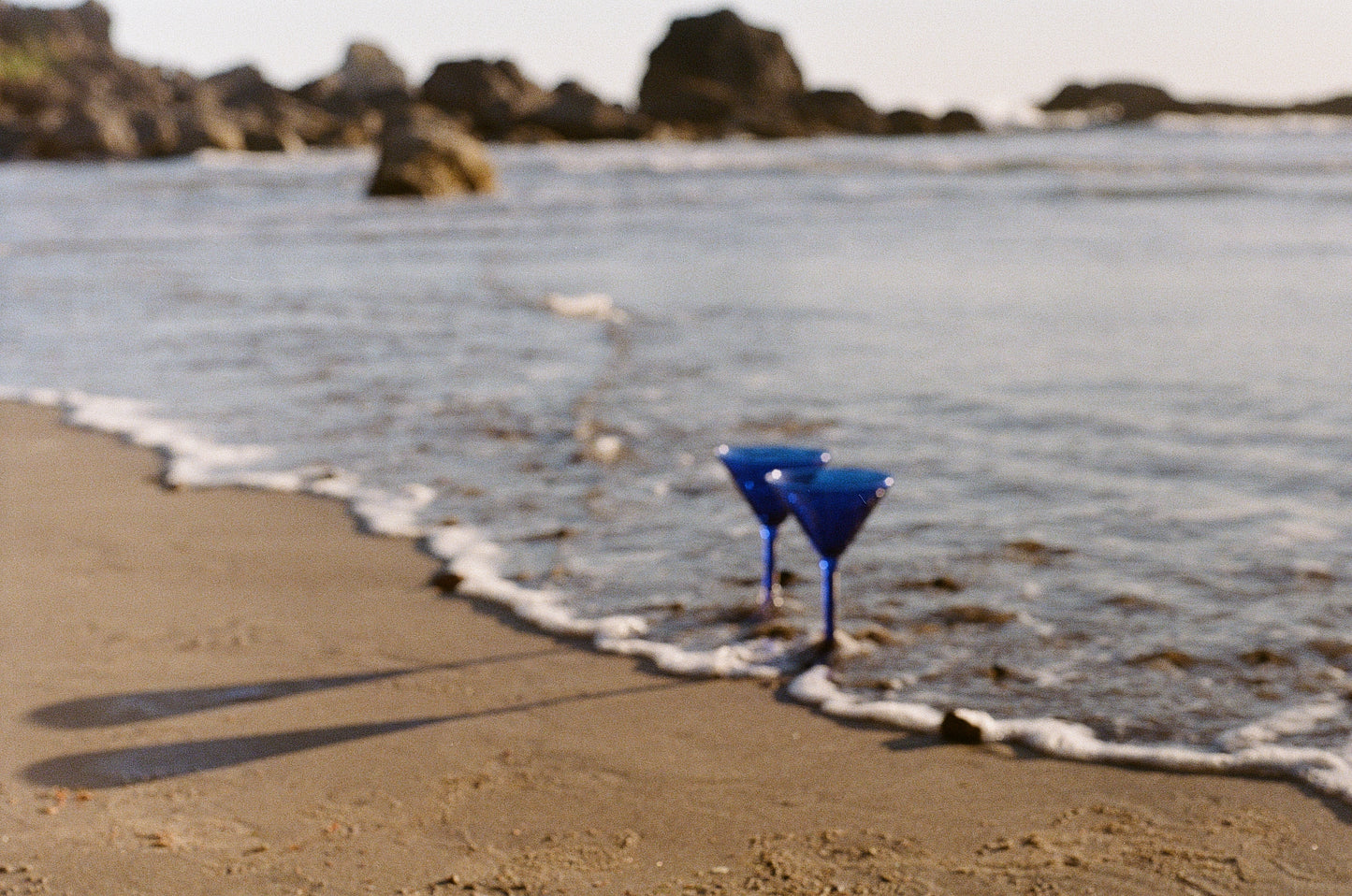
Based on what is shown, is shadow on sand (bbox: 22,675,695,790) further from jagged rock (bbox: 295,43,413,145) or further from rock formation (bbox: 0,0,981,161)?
jagged rock (bbox: 295,43,413,145)

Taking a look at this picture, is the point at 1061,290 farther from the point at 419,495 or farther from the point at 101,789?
A: the point at 101,789

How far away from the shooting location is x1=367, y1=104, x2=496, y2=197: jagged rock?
95.1 ft

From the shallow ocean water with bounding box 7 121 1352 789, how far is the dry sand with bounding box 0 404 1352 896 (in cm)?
37

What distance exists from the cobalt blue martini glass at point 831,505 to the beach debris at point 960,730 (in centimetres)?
65

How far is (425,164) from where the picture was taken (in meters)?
29.0

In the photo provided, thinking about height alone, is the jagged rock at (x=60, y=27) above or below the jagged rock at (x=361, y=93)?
above

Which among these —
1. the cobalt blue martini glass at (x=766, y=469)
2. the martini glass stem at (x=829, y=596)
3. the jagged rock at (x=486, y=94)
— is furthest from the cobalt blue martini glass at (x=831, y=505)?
the jagged rock at (x=486, y=94)

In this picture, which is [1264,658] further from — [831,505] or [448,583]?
[448,583]

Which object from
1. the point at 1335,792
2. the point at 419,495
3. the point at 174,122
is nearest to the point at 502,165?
the point at 174,122

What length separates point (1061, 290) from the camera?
41.1ft

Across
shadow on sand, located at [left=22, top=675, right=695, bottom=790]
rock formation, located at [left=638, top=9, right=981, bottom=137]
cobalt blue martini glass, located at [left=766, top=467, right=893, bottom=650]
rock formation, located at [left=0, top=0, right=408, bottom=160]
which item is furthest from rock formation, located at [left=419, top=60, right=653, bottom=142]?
shadow on sand, located at [left=22, top=675, right=695, bottom=790]

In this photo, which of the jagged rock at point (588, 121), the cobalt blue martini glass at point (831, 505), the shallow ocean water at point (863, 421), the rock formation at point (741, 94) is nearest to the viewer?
the cobalt blue martini glass at point (831, 505)

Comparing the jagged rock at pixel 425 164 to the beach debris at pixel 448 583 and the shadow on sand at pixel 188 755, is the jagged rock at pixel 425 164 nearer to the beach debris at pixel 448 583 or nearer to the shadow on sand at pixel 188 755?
the beach debris at pixel 448 583

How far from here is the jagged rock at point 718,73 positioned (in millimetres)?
124312
